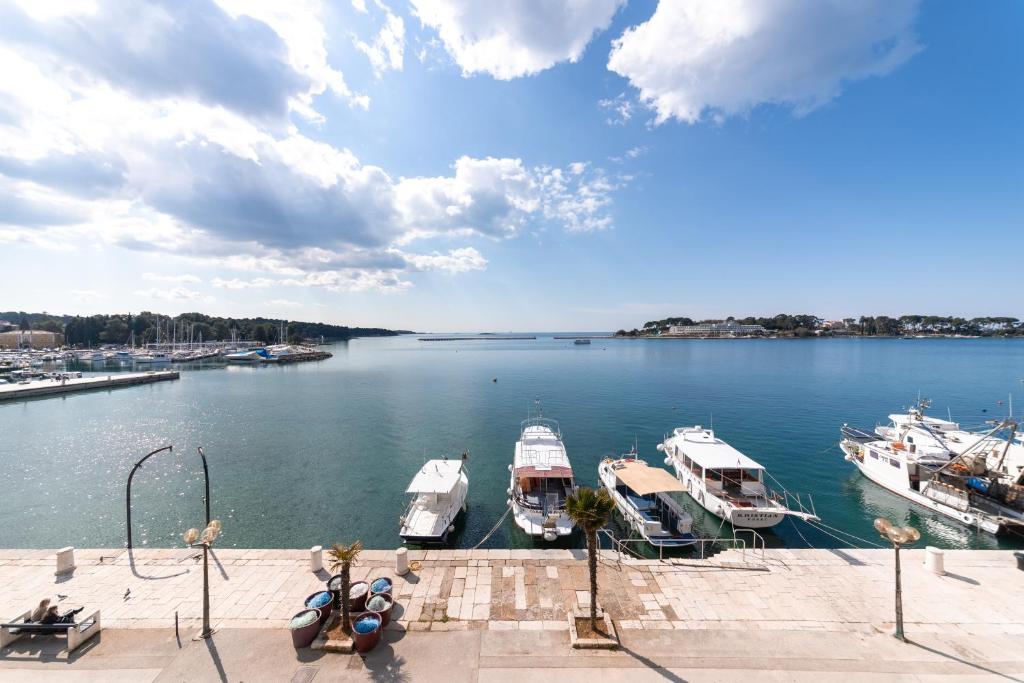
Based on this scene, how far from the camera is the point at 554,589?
47.2 ft

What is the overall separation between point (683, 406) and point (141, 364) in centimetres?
17559

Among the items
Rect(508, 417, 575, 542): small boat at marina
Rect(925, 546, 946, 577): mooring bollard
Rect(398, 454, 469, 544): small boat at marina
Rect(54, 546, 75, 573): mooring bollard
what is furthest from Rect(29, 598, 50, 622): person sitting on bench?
Rect(925, 546, 946, 577): mooring bollard

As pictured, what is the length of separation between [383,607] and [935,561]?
70.2 feet

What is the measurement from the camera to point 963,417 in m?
52.0

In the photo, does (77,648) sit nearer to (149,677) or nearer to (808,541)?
(149,677)

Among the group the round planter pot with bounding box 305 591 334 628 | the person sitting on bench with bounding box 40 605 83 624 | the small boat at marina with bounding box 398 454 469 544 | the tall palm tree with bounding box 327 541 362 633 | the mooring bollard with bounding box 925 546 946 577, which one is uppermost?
the tall palm tree with bounding box 327 541 362 633

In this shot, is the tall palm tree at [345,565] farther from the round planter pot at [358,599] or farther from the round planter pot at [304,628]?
the round planter pot at [358,599]

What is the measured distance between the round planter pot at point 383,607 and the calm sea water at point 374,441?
11.5 meters

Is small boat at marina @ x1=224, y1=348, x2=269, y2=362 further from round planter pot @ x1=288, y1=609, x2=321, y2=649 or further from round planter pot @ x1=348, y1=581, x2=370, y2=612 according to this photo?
round planter pot @ x1=288, y1=609, x2=321, y2=649

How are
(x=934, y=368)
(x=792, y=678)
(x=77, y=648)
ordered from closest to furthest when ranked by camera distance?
(x=792, y=678) → (x=77, y=648) → (x=934, y=368)

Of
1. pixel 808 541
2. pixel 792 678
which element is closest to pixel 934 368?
pixel 808 541

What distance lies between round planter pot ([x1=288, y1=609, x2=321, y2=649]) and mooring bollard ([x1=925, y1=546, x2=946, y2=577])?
22888 millimetres

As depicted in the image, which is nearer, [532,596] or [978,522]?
[532,596]

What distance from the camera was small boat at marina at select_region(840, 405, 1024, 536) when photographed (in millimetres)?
24297
